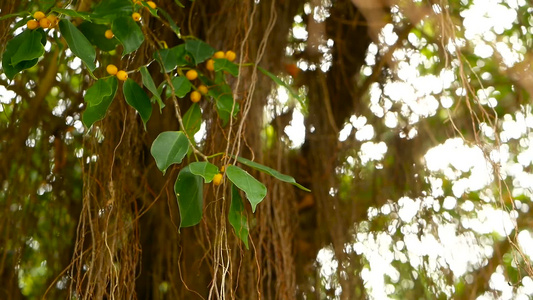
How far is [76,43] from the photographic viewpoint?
937mm

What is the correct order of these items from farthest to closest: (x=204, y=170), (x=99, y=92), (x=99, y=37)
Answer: (x=99, y=37), (x=99, y=92), (x=204, y=170)

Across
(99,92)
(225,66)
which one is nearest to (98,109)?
(99,92)

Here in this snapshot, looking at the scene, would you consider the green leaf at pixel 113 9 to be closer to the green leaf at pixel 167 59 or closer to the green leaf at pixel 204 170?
the green leaf at pixel 167 59

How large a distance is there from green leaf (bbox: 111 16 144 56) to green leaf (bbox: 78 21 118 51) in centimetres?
6

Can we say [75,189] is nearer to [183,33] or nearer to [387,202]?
[183,33]

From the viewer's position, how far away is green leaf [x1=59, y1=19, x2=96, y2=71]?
930 millimetres

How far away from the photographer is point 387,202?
1.75 m

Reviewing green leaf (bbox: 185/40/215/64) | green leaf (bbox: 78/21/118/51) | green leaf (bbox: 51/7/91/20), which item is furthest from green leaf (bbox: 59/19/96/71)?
green leaf (bbox: 185/40/215/64)

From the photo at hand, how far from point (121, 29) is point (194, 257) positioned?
27.1 inches

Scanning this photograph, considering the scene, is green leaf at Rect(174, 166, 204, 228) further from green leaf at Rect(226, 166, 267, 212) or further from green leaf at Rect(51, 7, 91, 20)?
green leaf at Rect(51, 7, 91, 20)

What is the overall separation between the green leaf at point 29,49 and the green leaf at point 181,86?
0.76 feet

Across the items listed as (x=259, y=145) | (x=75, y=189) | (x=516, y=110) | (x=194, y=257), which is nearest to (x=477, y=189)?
(x=516, y=110)

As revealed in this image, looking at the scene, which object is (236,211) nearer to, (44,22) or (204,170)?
(204,170)

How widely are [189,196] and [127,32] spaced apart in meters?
0.27
